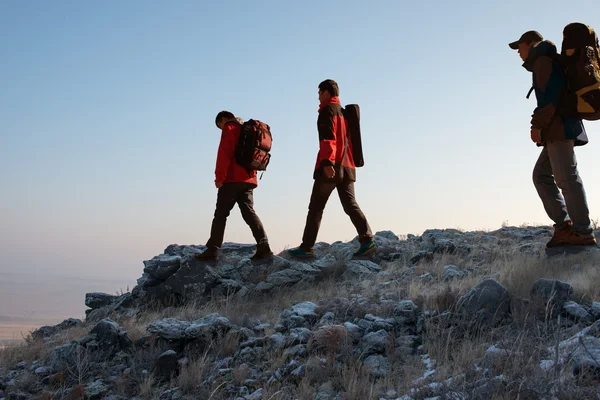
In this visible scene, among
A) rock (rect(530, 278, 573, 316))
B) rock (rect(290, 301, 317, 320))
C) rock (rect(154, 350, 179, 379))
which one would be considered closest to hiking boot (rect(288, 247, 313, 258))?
rock (rect(290, 301, 317, 320))

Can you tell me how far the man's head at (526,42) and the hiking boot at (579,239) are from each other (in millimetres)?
2505

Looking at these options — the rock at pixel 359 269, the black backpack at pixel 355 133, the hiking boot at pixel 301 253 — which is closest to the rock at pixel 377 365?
the rock at pixel 359 269

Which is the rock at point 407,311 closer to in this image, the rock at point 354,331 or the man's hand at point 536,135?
the rock at point 354,331

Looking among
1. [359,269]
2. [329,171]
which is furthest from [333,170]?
[359,269]

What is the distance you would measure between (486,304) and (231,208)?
18.3 feet

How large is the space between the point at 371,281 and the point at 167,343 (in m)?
3.35

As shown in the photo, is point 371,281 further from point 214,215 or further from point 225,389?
point 225,389

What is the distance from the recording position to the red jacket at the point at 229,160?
963 centimetres

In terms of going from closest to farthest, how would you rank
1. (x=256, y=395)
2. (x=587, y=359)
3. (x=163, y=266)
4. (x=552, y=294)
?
1. (x=587, y=359)
2. (x=256, y=395)
3. (x=552, y=294)
4. (x=163, y=266)

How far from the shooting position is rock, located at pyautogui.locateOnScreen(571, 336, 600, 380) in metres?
3.61

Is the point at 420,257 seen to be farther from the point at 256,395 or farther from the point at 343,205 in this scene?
the point at 256,395

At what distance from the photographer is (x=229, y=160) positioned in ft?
31.8

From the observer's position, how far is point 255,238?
395 inches

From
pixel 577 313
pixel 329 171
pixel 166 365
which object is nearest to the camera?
pixel 577 313
